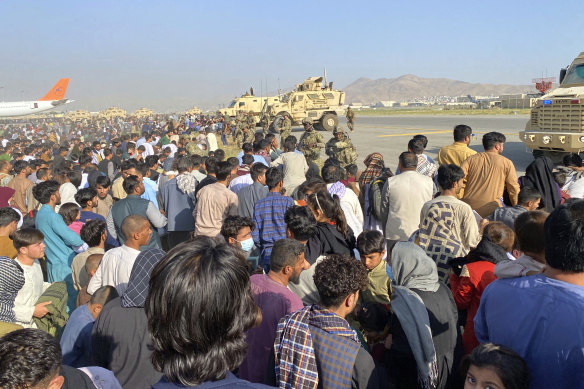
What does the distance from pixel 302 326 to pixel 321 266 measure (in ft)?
1.23

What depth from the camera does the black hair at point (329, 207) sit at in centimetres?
420

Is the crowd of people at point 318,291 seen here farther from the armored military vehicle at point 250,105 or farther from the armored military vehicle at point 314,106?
the armored military vehicle at point 250,105

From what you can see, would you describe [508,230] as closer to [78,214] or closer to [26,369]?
[26,369]

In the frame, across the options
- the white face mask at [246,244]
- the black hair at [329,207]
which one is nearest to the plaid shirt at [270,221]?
the white face mask at [246,244]

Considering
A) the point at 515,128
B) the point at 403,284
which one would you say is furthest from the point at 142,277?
the point at 515,128

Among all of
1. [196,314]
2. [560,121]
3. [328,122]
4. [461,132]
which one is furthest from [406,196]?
[328,122]

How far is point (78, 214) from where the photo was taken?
5.07 meters

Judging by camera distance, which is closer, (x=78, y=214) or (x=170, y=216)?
(x=78, y=214)

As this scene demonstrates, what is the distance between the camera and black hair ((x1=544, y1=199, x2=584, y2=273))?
1.83m

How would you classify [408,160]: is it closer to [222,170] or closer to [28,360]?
[222,170]

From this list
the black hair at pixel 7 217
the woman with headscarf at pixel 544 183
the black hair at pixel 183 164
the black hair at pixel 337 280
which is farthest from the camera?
the black hair at pixel 183 164

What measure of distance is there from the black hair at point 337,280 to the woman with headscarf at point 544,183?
12.1 feet

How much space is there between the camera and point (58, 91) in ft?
179

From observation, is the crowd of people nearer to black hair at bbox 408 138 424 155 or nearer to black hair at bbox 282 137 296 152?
black hair at bbox 408 138 424 155
